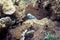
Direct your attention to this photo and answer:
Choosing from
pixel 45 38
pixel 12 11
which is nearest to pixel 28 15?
pixel 12 11

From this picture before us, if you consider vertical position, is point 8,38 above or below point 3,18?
below

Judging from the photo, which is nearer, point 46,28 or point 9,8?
point 46,28

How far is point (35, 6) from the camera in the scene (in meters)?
7.67

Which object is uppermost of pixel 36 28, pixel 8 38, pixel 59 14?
pixel 59 14

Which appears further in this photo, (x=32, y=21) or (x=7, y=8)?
(x=7, y=8)

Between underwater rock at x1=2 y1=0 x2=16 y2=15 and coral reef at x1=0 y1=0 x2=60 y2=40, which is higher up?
underwater rock at x1=2 y1=0 x2=16 y2=15

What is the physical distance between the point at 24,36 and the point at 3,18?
3.64 feet

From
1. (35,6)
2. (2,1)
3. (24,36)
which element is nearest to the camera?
(24,36)

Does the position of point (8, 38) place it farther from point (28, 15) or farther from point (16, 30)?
point (28, 15)

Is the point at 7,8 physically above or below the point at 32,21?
above

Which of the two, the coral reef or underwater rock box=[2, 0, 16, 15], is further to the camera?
underwater rock box=[2, 0, 16, 15]

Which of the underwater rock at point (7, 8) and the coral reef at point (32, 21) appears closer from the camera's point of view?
the coral reef at point (32, 21)

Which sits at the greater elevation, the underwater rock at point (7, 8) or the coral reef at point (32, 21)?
the underwater rock at point (7, 8)

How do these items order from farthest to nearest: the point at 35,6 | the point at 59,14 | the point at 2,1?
1. the point at 35,6
2. the point at 2,1
3. the point at 59,14
